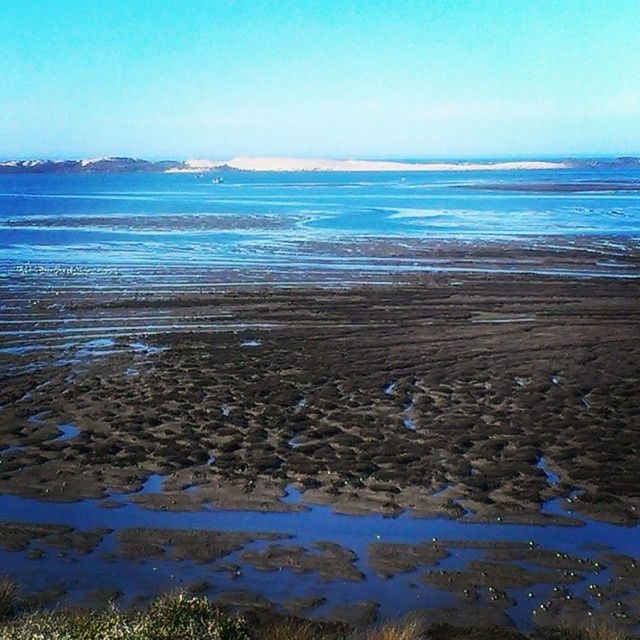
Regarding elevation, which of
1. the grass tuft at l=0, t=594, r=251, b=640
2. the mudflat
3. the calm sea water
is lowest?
the calm sea water

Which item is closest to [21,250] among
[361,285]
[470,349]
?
[361,285]

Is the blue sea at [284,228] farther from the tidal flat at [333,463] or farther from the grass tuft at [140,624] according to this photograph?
the grass tuft at [140,624]

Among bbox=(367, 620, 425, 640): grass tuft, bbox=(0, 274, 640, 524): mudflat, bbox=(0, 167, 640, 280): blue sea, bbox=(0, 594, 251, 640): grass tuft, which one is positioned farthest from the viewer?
bbox=(0, 167, 640, 280): blue sea

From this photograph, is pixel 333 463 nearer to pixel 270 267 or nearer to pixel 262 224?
pixel 270 267

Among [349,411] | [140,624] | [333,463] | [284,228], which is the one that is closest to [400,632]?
[140,624]

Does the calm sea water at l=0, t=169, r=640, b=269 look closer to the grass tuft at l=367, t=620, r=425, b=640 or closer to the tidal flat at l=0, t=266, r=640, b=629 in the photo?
Answer: the tidal flat at l=0, t=266, r=640, b=629

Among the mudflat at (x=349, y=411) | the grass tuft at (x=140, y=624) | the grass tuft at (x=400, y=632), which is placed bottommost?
the mudflat at (x=349, y=411)

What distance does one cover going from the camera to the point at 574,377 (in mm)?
20609

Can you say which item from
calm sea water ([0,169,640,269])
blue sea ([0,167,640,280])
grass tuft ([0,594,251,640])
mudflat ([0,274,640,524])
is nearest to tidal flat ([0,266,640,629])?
mudflat ([0,274,640,524])

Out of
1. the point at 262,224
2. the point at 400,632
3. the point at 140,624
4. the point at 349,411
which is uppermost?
the point at 140,624

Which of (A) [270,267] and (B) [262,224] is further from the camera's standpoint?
(B) [262,224]

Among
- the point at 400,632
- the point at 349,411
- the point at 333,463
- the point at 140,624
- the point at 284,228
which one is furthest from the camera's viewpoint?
the point at 284,228

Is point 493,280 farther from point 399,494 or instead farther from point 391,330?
point 399,494

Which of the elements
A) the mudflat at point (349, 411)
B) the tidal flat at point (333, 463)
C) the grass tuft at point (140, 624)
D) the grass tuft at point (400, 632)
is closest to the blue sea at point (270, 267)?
the tidal flat at point (333, 463)
